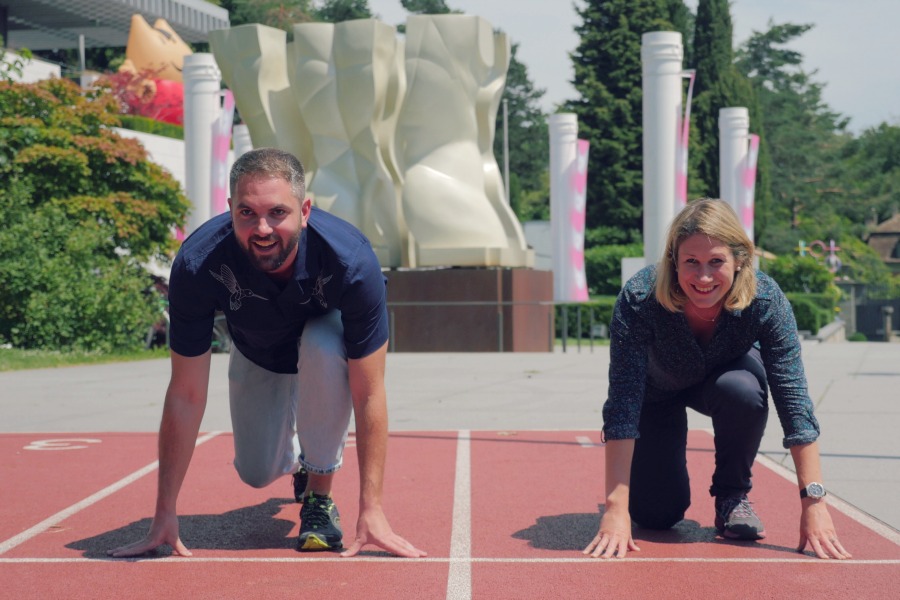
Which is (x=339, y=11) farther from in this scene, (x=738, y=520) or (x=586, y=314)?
(x=738, y=520)

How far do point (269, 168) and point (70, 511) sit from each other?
2.29 m

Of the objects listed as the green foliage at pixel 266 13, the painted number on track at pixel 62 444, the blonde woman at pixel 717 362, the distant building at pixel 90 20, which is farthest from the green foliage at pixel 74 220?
the green foliage at pixel 266 13

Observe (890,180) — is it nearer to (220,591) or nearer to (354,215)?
(354,215)

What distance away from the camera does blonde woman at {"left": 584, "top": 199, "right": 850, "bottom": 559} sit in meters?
4.34

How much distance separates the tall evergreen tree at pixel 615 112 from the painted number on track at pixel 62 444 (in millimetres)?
46101

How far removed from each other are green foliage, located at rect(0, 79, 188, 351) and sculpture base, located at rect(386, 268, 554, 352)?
183 inches

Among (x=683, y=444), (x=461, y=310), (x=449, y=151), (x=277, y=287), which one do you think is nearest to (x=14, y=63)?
(x=449, y=151)

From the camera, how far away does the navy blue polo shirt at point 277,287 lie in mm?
4250

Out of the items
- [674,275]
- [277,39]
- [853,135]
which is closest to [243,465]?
[674,275]

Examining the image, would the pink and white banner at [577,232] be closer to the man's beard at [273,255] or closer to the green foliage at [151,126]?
the green foliage at [151,126]

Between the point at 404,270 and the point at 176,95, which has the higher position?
the point at 176,95

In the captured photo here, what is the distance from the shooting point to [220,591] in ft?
12.9

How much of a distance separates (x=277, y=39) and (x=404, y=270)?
5369mm

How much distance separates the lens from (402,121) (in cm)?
2355
